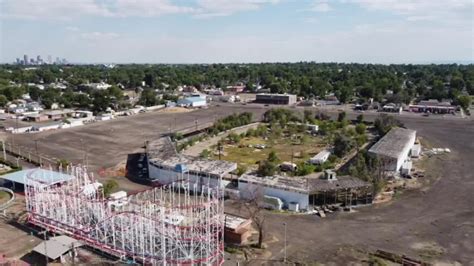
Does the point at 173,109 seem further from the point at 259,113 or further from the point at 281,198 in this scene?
the point at 281,198

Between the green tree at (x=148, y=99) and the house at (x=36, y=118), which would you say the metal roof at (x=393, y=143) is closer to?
the green tree at (x=148, y=99)

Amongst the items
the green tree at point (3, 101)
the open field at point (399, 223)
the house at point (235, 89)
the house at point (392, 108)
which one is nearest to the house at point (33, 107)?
the green tree at point (3, 101)

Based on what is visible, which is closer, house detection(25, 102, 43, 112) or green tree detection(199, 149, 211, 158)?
green tree detection(199, 149, 211, 158)

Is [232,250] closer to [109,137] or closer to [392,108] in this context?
[109,137]

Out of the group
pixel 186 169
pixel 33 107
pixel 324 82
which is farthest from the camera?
pixel 324 82

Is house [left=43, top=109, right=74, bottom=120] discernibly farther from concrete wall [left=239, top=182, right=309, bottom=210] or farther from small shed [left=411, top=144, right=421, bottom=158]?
small shed [left=411, top=144, right=421, bottom=158]

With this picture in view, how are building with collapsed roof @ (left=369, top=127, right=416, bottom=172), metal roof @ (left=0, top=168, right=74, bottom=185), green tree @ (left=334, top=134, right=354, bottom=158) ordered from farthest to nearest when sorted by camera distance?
1. green tree @ (left=334, top=134, right=354, bottom=158)
2. building with collapsed roof @ (left=369, top=127, right=416, bottom=172)
3. metal roof @ (left=0, top=168, right=74, bottom=185)

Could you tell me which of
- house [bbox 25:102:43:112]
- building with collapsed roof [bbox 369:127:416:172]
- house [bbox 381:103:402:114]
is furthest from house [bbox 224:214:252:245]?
house [bbox 25:102:43:112]

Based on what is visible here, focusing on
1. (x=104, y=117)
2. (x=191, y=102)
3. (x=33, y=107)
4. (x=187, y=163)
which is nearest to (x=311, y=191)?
(x=187, y=163)
